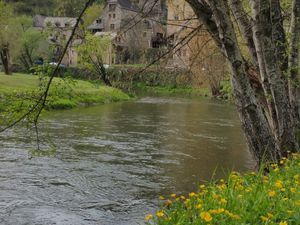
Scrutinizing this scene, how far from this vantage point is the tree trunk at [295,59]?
7.83 metres

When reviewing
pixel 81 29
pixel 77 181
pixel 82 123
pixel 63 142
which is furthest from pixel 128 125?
pixel 81 29

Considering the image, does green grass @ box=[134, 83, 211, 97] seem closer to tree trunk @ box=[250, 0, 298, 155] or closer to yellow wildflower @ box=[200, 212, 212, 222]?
tree trunk @ box=[250, 0, 298, 155]

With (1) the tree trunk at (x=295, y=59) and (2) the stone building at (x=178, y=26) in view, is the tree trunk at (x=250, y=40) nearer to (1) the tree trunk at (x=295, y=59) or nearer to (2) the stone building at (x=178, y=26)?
(1) the tree trunk at (x=295, y=59)

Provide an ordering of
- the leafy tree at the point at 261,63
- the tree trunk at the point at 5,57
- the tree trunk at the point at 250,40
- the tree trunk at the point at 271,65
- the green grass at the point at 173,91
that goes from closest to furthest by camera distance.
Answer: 1. the leafy tree at the point at 261,63
2. the tree trunk at the point at 271,65
3. the tree trunk at the point at 250,40
4. the tree trunk at the point at 5,57
5. the green grass at the point at 173,91

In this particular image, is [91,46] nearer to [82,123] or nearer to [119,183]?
[119,183]

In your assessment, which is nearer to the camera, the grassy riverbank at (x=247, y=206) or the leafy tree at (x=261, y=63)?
the grassy riverbank at (x=247, y=206)

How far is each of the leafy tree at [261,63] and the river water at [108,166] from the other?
291 cm

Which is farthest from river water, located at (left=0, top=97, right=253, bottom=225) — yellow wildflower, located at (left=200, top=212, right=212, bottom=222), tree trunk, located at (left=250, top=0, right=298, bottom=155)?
yellow wildflower, located at (left=200, top=212, right=212, bottom=222)

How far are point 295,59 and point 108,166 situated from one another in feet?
22.2

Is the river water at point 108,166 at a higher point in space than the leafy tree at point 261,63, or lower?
lower

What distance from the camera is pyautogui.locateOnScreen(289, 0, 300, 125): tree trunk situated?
783 centimetres

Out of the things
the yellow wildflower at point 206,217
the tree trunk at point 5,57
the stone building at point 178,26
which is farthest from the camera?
the tree trunk at point 5,57

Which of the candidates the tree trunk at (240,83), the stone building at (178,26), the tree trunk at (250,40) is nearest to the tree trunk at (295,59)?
the tree trunk at (250,40)

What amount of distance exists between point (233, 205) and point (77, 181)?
689cm
